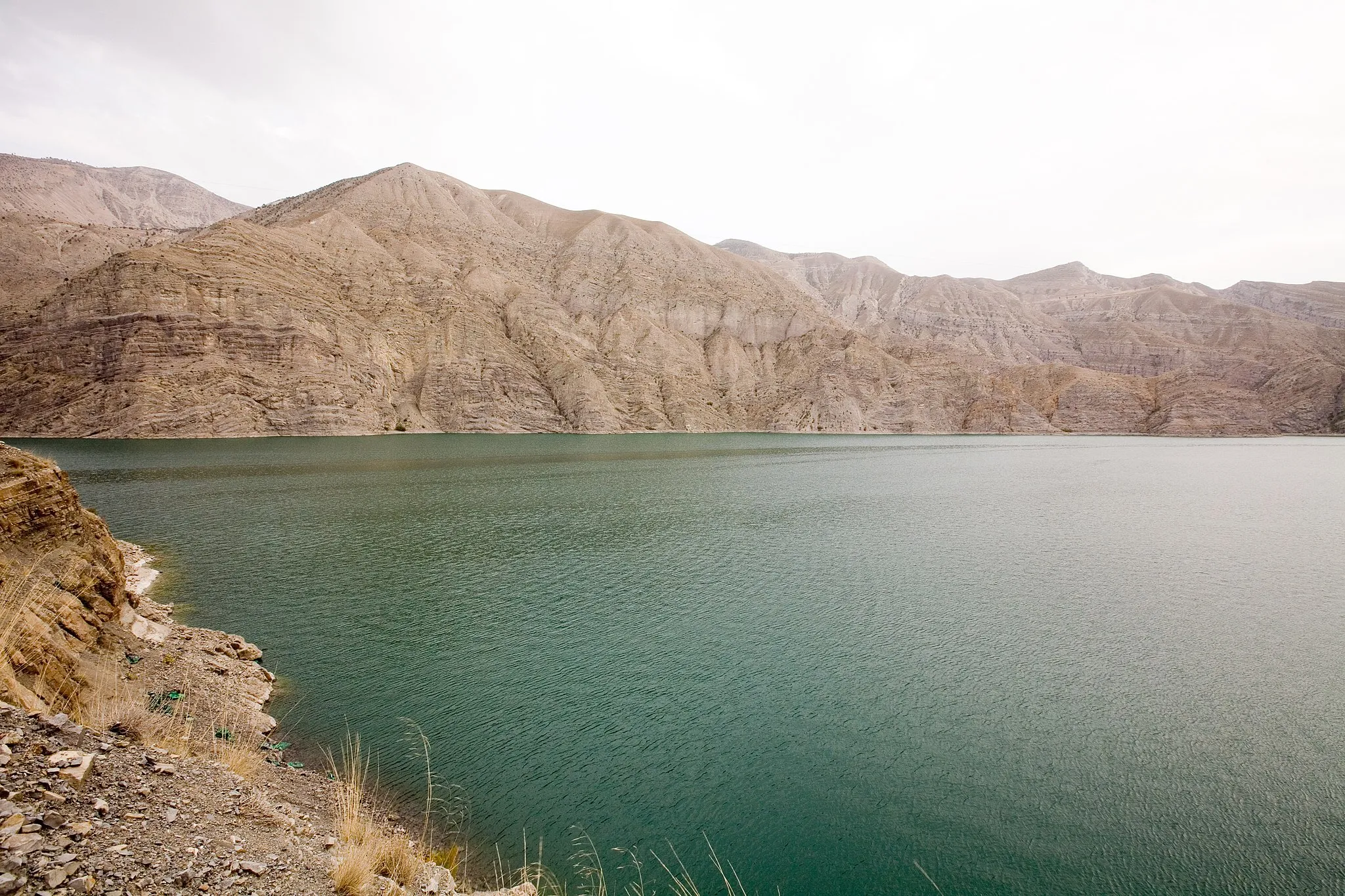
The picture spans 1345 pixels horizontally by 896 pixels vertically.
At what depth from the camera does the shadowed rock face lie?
355 inches

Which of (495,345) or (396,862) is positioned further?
(495,345)

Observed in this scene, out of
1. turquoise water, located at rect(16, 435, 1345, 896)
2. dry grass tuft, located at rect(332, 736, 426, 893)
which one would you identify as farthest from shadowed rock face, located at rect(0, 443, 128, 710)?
turquoise water, located at rect(16, 435, 1345, 896)

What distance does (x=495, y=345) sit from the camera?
11388 centimetres

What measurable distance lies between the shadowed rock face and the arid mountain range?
84263 millimetres

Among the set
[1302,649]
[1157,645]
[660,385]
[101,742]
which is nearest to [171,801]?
[101,742]

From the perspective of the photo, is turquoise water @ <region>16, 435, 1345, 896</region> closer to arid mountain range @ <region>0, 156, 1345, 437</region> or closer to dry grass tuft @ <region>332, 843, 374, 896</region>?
dry grass tuft @ <region>332, 843, 374, 896</region>

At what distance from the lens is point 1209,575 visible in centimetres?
2478

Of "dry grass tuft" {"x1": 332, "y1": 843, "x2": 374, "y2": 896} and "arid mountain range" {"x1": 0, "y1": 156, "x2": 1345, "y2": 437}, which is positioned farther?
"arid mountain range" {"x1": 0, "y1": 156, "x2": 1345, "y2": 437}

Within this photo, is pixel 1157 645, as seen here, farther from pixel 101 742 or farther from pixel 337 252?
pixel 337 252

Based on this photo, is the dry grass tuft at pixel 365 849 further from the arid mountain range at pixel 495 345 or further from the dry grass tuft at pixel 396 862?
the arid mountain range at pixel 495 345

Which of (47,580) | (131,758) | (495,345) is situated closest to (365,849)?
(131,758)

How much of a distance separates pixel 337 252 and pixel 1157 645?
129230 mm

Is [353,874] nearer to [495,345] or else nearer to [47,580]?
[47,580]

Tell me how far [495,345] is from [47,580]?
107 meters
